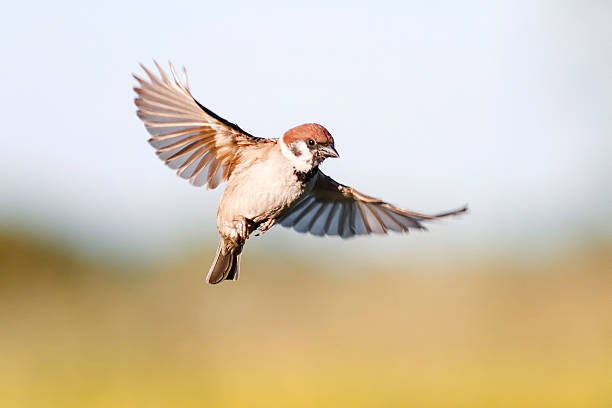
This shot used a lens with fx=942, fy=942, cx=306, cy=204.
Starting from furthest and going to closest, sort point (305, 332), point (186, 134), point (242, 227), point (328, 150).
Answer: point (305, 332) → point (186, 134) → point (242, 227) → point (328, 150)

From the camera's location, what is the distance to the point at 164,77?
11.2 ft

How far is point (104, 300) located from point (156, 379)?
9.23ft

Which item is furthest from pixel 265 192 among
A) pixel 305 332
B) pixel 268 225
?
pixel 305 332

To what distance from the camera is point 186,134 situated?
11.5 ft

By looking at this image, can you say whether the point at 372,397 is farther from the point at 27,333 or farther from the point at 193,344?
the point at 27,333

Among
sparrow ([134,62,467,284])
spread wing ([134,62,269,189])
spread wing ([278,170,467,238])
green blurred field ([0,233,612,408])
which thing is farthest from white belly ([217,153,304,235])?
green blurred field ([0,233,612,408])

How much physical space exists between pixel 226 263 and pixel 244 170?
38cm

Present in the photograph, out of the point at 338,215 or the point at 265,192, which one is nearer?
the point at 265,192

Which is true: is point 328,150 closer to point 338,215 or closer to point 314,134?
point 314,134

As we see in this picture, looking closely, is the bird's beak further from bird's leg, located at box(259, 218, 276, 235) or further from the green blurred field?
the green blurred field

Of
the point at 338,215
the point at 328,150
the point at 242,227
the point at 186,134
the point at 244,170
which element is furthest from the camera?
the point at 338,215

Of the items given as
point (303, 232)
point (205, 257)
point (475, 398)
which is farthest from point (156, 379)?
point (303, 232)

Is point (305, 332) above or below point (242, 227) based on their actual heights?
below

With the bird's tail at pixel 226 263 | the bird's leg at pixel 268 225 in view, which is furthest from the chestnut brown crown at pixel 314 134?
the bird's tail at pixel 226 263
